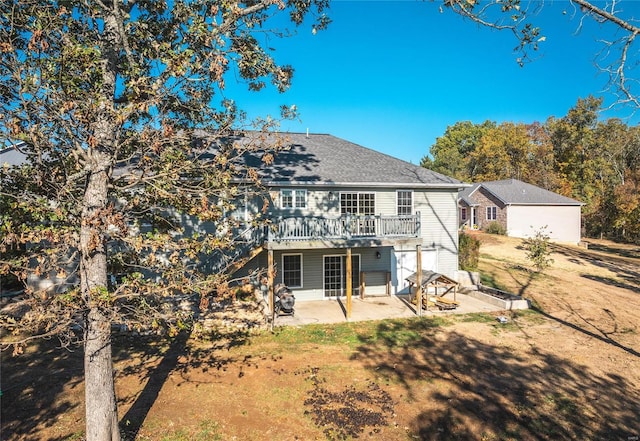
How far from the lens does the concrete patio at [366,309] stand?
14.3m

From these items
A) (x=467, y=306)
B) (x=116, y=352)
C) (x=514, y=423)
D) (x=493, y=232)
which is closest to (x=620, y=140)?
(x=493, y=232)

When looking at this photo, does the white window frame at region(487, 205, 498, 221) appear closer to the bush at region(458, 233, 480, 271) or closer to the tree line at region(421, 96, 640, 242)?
the tree line at region(421, 96, 640, 242)

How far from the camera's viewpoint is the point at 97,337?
6.44 meters

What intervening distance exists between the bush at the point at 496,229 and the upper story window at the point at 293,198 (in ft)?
84.3

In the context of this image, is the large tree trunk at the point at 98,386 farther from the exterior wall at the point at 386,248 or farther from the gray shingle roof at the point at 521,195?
the gray shingle roof at the point at 521,195

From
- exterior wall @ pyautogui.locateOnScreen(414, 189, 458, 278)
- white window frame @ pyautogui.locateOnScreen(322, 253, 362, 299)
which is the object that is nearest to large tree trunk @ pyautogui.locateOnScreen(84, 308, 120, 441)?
white window frame @ pyautogui.locateOnScreen(322, 253, 362, 299)

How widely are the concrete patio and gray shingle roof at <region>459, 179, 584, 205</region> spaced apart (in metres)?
21.8

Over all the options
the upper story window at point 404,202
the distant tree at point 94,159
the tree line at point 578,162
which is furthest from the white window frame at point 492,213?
the distant tree at point 94,159

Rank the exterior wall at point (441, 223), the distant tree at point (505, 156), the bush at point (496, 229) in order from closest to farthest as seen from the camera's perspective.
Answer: the exterior wall at point (441, 223)
the bush at point (496, 229)
the distant tree at point (505, 156)

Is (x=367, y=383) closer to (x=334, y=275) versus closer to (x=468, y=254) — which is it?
(x=334, y=275)

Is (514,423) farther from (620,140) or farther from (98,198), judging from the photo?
(620,140)

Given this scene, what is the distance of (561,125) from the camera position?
5134cm

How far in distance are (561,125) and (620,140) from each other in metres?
7.26

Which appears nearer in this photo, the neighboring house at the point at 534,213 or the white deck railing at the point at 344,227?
the white deck railing at the point at 344,227
